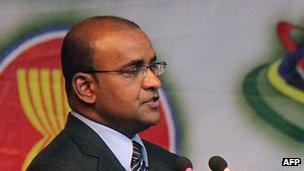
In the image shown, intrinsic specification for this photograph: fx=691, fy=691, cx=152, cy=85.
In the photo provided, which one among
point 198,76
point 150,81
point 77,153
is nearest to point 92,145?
point 77,153

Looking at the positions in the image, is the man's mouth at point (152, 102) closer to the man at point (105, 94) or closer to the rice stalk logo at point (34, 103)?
the man at point (105, 94)

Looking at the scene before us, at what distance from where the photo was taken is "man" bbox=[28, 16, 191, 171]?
→ 1.11 metres

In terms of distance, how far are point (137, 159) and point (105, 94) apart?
0.48ft

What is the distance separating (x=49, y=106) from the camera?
247cm

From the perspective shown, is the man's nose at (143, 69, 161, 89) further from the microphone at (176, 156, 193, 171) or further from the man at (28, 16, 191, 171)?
the microphone at (176, 156, 193, 171)

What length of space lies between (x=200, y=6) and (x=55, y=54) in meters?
0.54

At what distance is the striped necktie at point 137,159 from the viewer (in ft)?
3.90

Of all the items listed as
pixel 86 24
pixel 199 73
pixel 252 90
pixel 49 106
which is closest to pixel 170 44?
pixel 199 73

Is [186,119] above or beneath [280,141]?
above

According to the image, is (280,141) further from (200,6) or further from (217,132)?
(200,6)

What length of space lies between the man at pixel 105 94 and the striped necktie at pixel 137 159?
1 cm

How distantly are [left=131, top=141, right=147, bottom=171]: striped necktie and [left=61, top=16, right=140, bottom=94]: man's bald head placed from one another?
171 millimetres

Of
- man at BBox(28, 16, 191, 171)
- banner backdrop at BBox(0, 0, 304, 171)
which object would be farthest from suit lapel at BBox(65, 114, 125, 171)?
banner backdrop at BBox(0, 0, 304, 171)

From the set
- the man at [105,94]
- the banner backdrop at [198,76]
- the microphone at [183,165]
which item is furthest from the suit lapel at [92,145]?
the banner backdrop at [198,76]
